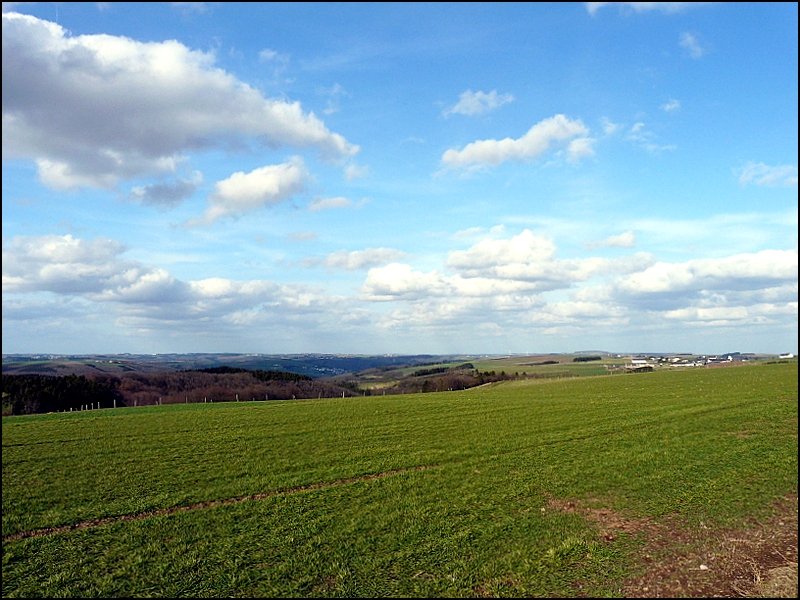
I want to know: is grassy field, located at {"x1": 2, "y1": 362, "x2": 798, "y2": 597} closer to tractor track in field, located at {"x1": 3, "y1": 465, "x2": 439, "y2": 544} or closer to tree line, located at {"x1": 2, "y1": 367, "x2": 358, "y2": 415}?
tractor track in field, located at {"x1": 3, "y1": 465, "x2": 439, "y2": 544}

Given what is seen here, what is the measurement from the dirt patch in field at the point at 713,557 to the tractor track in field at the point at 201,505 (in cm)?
890

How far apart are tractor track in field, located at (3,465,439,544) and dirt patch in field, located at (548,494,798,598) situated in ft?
29.2

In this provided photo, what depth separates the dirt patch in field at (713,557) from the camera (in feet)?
36.0

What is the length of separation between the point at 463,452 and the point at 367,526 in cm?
1163

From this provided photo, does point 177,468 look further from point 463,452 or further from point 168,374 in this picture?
point 168,374

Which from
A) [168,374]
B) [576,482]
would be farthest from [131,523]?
[168,374]

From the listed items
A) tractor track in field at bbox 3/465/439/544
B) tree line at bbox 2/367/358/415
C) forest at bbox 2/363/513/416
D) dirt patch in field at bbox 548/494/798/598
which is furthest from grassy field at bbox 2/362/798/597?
tree line at bbox 2/367/358/415

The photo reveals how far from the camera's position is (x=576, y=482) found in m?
19.5

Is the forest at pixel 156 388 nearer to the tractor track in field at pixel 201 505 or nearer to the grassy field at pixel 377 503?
the grassy field at pixel 377 503

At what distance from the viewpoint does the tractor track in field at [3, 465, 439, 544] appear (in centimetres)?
1577

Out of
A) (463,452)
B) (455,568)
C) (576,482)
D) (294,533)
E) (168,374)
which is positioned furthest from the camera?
(168,374)

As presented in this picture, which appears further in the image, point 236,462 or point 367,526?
point 236,462

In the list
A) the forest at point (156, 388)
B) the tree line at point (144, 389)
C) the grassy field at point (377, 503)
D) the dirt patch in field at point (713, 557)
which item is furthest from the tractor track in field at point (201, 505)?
the tree line at point (144, 389)

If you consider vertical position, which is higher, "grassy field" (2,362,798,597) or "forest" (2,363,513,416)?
"grassy field" (2,362,798,597)
